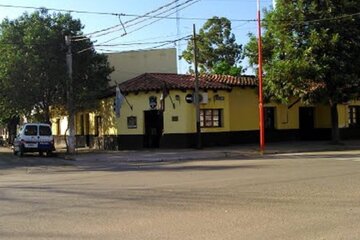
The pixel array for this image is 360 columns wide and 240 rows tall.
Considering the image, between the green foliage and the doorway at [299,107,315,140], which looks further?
the doorway at [299,107,315,140]

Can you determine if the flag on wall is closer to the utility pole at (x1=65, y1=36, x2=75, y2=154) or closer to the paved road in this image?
the utility pole at (x1=65, y1=36, x2=75, y2=154)

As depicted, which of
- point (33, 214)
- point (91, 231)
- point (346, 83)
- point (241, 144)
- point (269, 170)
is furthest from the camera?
point (241, 144)

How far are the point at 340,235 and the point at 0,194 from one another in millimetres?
8668

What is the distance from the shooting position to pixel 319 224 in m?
8.88

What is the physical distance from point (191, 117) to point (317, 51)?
322 inches

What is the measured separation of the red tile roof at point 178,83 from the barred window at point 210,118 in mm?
1545

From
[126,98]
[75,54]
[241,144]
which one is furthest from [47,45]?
[241,144]

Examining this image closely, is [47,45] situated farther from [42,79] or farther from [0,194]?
[0,194]

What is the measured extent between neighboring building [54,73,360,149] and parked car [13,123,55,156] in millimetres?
4818

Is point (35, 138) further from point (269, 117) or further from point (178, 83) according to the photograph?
point (269, 117)

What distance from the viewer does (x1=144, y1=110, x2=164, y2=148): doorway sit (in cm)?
3500

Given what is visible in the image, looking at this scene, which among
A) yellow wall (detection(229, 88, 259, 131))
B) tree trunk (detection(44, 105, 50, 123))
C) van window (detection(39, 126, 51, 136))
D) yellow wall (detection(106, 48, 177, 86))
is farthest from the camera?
yellow wall (detection(106, 48, 177, 86))

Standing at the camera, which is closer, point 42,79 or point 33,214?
point 33,214

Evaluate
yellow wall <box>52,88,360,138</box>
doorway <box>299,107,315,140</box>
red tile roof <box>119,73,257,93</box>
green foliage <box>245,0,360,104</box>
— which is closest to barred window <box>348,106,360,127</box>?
yellow wall <box>52,88,360,138</box>
